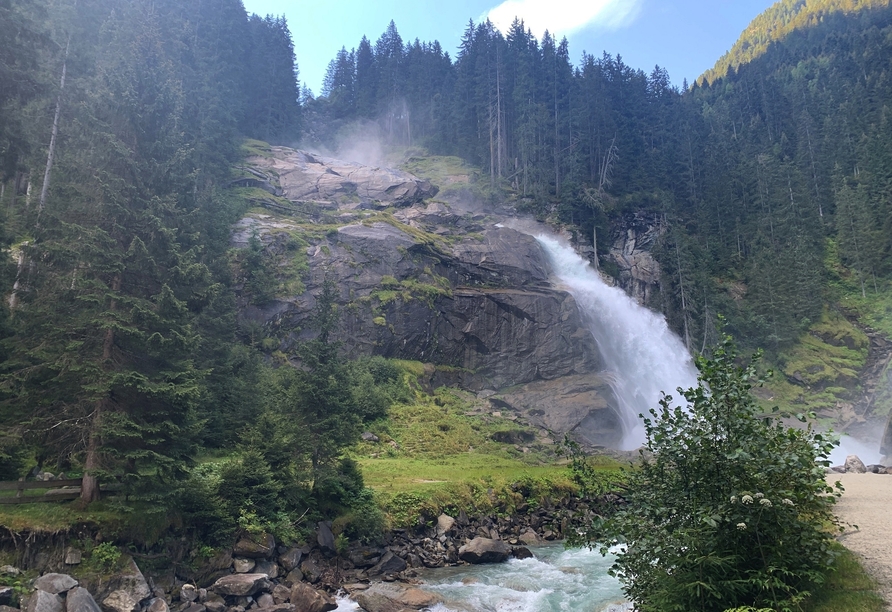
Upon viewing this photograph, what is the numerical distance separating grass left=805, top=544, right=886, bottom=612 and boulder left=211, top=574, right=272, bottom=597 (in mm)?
12525

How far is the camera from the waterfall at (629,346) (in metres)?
40.5

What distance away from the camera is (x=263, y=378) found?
85.5 feet

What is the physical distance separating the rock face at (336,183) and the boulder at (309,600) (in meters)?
41.8

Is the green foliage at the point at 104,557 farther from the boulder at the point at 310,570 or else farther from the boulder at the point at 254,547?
the boulder at the point at 310,570

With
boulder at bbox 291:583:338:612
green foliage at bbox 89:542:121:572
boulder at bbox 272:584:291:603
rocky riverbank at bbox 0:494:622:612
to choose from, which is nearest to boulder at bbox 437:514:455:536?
rocky riverbank at bbox 0:494:622:612

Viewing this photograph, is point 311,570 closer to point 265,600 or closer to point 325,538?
point 325,538

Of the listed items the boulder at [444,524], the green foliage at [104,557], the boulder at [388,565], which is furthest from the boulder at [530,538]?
the green foliage at [104,557]

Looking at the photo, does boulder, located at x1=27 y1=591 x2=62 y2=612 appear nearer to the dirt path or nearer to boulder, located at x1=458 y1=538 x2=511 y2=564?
boulder, located at x1=458 y1=538 x2=511 y2=564

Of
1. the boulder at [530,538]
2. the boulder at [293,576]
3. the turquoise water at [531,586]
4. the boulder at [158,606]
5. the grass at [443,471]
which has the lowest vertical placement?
the turquoise water at [531,586]

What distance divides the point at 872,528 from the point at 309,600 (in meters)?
12.4

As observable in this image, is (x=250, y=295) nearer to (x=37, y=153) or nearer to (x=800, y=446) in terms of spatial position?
(x=37, y=153)

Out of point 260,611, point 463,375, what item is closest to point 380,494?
point 260,611

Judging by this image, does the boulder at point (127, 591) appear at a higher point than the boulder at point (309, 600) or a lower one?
higher

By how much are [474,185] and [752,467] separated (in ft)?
205
